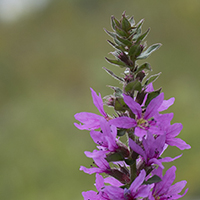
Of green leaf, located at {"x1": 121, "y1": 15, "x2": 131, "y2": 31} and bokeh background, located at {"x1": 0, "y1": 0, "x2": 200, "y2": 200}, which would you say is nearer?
green leaf, located at {"x1": 121, "y1": 15, "x2": 131, "y2": 31}

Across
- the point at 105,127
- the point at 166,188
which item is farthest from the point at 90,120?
the point at 166,188

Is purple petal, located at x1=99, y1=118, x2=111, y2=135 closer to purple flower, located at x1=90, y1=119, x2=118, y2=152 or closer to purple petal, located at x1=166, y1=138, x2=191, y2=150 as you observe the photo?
purple flower, located at x1=90, y1=119, x2=118, y2=152

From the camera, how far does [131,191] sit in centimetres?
52

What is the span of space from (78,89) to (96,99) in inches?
126

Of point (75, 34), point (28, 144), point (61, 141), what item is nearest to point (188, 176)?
point (61, 141)

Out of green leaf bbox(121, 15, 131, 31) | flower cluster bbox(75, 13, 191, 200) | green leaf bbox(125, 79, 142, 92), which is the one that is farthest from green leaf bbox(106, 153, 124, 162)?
green leaf bbox(121, 15, 131, 31)

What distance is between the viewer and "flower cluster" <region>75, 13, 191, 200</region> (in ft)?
1.73

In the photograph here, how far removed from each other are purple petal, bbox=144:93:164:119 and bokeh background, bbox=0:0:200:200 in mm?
2297

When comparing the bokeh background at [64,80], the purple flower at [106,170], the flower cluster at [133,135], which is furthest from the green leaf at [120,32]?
the bokeh background at [64,80]

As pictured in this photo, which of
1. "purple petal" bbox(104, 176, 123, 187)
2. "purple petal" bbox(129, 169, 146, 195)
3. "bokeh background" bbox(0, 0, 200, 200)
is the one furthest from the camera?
"bokeh background" bbox(0, 0, 200, 200)

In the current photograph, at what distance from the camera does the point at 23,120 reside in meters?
3.35

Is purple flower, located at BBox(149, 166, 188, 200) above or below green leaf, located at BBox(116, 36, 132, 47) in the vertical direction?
below

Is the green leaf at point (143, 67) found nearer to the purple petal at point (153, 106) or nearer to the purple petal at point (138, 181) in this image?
the purple petal at point (153, 106)

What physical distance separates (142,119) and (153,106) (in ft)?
0.09
